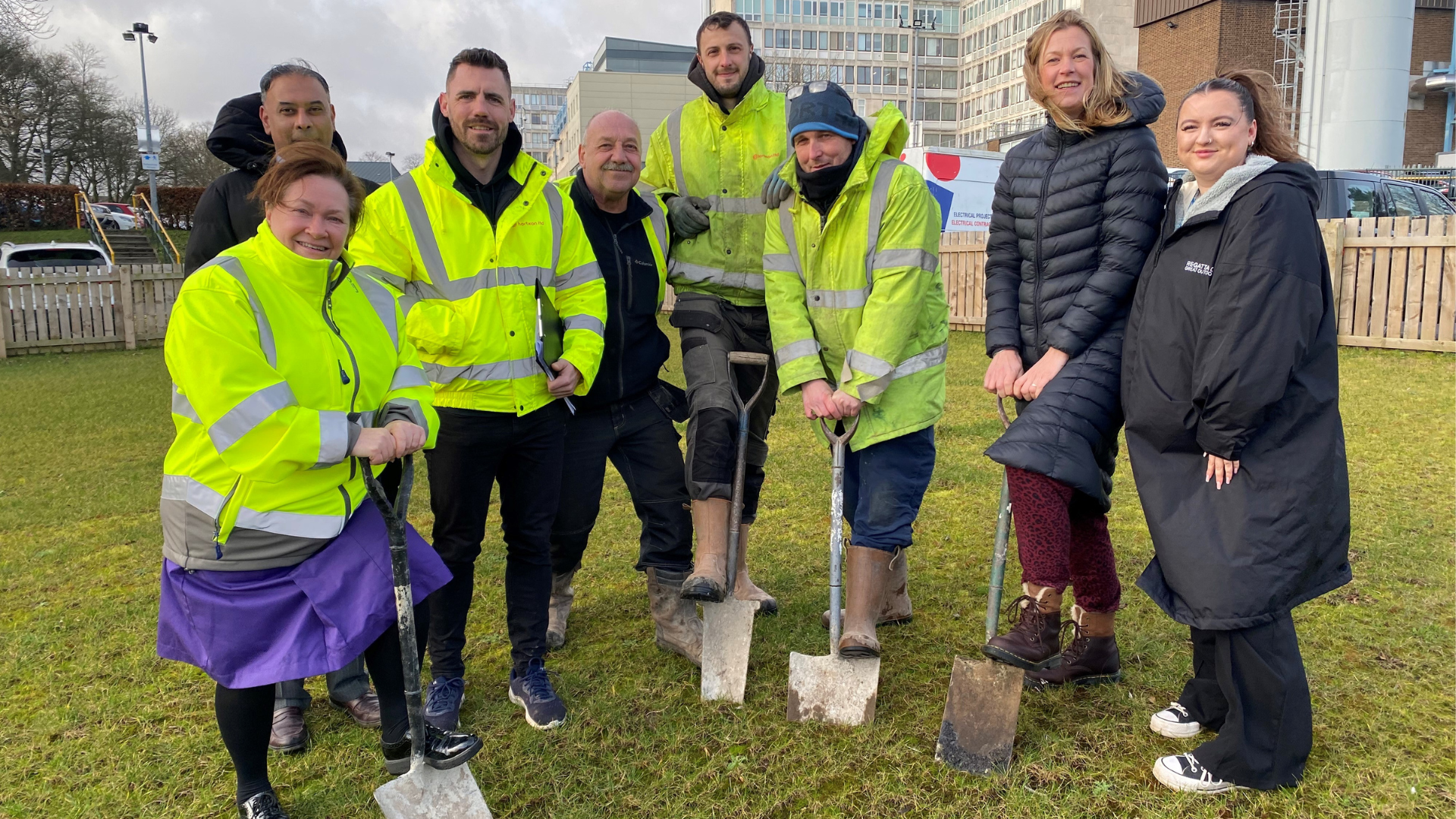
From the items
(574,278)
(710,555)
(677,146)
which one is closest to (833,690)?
(710,555)

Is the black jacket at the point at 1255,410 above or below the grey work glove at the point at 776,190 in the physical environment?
below

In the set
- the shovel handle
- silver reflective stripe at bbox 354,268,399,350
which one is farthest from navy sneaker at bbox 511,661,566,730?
silver reflective stripe at bbox 354,268,399,350

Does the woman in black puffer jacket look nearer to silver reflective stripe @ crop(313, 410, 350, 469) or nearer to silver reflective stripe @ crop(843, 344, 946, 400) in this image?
silver reflective stripe @ crop(843, 344, 946, 400)

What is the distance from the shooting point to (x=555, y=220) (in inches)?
129

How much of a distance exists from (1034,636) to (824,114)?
1880 mm

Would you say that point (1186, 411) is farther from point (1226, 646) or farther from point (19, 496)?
point (19, 496)

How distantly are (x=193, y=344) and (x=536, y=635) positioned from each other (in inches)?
65.0

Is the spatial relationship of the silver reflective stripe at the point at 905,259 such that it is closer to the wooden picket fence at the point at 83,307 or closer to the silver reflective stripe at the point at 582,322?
the silver reflective stripe at the point at 582,322

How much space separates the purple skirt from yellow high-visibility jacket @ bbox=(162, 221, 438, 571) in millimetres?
48

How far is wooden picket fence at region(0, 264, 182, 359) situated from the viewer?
15.1m

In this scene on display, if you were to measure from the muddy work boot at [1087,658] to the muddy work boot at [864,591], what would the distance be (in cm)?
62

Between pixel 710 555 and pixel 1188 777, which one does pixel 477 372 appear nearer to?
pixel 710 555

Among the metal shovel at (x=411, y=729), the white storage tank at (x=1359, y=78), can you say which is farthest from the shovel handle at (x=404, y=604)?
the white storage tank at (x=1359, y=78)

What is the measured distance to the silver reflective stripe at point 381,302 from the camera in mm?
2701
